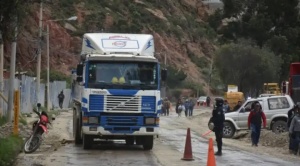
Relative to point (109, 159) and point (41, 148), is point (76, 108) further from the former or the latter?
point (109, 159)

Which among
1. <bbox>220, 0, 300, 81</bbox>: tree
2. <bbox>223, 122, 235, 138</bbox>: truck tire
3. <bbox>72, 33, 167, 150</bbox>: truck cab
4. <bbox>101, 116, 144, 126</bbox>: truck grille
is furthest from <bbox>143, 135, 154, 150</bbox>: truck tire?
<bbox>220, 0, 300, 81</bbox>: tree

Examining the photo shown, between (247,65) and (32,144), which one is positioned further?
(247,65)

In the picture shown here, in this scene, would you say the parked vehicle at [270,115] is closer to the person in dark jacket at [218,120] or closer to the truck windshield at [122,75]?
the person in dark jacket at [218,120]

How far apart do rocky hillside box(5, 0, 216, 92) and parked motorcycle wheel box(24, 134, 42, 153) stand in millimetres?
43558

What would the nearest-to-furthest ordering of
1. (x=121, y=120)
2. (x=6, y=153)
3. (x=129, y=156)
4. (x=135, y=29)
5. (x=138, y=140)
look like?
(x=6, y=153), (x=129, y=156), (x=121, y=120), (x=138, y=140), (x=135, y=29)

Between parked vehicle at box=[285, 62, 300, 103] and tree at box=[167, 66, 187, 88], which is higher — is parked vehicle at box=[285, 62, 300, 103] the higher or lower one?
the lower one

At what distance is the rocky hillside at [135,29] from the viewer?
2980 inches

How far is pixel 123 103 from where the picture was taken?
20.8 meters

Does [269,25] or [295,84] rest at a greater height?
[269,25]

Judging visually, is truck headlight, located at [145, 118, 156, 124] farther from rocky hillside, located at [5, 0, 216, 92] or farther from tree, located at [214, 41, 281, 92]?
tree, located at [214, 41, 281, 92]

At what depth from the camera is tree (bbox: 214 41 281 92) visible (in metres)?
67.8

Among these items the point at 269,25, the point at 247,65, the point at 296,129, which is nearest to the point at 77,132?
the point at 296,129

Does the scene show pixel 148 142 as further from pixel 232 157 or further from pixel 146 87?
pixel 232 157

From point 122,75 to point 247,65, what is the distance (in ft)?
164
